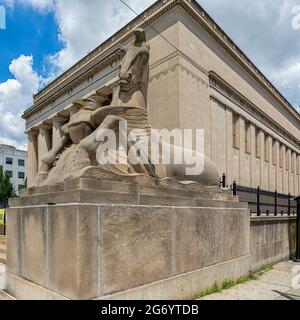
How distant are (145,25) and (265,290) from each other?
892 inches

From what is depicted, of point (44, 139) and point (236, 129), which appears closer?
point (236, 129)

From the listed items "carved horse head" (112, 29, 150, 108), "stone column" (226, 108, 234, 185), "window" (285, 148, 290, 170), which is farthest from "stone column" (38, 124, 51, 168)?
"carved horse head" (112, 29, 150, 108)

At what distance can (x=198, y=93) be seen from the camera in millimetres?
24000

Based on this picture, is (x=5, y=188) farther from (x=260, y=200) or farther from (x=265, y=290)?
(x=265, y=290)

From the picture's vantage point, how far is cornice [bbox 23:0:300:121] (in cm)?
2388

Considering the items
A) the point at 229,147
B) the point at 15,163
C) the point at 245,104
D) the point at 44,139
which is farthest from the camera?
the point at 15,163

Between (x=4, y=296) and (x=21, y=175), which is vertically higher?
(x=21, y=175)

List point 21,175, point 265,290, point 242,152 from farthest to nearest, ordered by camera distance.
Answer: point 21,175, point 242,152, point 265,290

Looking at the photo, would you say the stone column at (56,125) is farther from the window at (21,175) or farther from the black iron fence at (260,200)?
the window at (21,175)

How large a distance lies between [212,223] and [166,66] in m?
17.9

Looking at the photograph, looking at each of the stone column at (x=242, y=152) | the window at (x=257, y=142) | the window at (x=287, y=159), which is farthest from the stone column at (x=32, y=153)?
the window at (x=287, y=159)

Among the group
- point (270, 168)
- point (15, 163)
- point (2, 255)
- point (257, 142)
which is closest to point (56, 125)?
point (257, 142)

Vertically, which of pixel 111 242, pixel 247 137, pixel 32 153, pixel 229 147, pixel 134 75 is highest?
pixel 247 137
